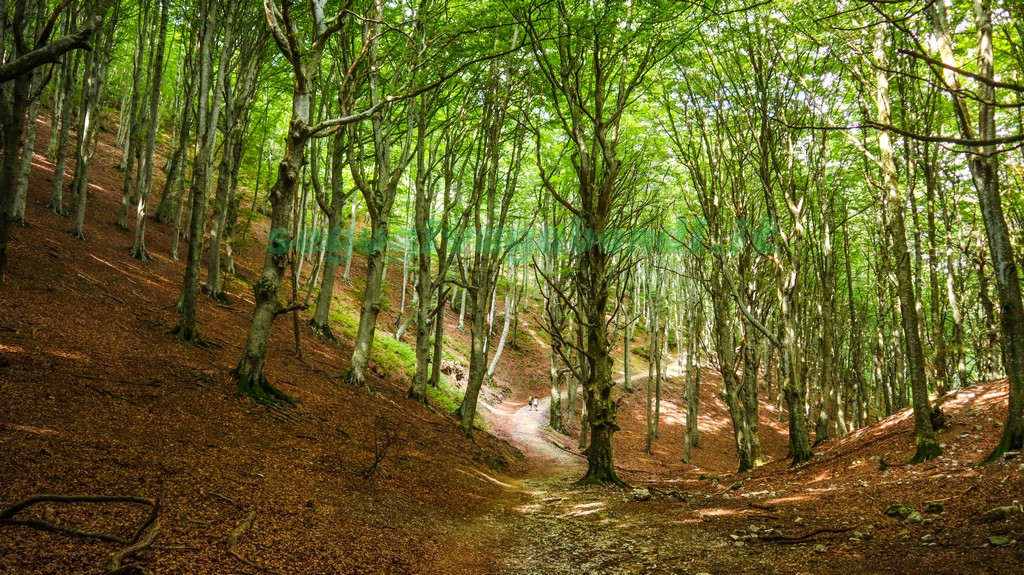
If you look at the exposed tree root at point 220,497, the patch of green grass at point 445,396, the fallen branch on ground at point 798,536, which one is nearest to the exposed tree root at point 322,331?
the patch of green grass at point 445,396

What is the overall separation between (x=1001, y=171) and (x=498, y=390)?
818 inches

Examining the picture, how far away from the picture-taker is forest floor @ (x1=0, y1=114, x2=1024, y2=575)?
135 inches

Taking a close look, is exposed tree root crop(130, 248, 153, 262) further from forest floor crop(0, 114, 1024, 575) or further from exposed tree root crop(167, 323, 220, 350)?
exposed tree root crop(167, 323, 220, 350)

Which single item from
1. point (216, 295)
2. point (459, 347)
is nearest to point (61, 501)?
point (216, 295)

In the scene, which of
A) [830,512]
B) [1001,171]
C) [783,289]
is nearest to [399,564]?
[830,512]

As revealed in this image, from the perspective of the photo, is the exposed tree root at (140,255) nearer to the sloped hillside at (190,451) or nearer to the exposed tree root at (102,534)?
the sloped hillside at (190,451)

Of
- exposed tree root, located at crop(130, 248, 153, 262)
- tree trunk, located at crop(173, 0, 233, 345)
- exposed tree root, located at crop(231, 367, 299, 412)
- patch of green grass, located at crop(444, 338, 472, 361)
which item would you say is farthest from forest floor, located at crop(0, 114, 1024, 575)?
patch of green grass, located at crop(444, 338, 472, 361)

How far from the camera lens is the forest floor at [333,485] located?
343 cm

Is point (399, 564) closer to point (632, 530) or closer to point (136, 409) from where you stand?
point (632, 530)

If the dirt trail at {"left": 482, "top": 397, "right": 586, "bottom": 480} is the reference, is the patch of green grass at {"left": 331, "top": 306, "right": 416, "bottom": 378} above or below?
above

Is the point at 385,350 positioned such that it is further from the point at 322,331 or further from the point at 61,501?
the point at 61,501

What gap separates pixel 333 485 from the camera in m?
5.46

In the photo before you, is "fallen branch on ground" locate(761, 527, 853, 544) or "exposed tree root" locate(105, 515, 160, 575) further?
"fallen branch on ground" locate(761, 527, 853, 544)

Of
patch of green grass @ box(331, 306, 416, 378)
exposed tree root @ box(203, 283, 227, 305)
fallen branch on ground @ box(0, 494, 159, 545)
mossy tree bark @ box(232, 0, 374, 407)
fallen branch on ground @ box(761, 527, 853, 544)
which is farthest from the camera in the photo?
patch of green grass @ box(331, 306, 416, 378)
